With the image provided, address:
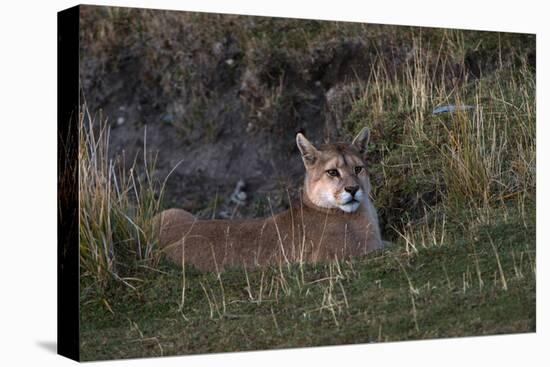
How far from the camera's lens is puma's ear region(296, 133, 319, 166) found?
12.2 m

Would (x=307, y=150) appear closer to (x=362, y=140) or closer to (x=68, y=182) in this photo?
(x=362, y=140)

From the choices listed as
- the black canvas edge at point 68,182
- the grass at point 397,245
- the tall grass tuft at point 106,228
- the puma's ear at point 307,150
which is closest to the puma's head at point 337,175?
the puma's ear at point 307,150

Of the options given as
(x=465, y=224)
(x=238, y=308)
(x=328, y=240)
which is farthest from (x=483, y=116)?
(x=238, y=308)

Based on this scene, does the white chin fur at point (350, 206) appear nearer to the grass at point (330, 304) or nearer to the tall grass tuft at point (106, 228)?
the grass at point (330, 304)

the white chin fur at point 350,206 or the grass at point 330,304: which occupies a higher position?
the white chin fur at point 350,206

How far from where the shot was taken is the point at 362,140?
40.6ft

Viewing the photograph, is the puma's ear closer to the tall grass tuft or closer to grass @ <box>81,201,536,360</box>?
grass @ <box>81,201,536,360</box>

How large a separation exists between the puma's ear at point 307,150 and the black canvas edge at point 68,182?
299cm

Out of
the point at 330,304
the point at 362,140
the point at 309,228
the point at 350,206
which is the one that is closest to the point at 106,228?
the point at 330,304

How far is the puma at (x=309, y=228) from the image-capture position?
11.8m

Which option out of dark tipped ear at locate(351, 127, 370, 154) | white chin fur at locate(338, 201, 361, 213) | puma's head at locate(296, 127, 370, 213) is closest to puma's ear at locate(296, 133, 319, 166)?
puma's head at locate(296, 127, 370, 213)

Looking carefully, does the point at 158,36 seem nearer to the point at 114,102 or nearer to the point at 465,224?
the point at 114,102

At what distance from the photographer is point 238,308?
10.9 meters

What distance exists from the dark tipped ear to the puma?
1cm
